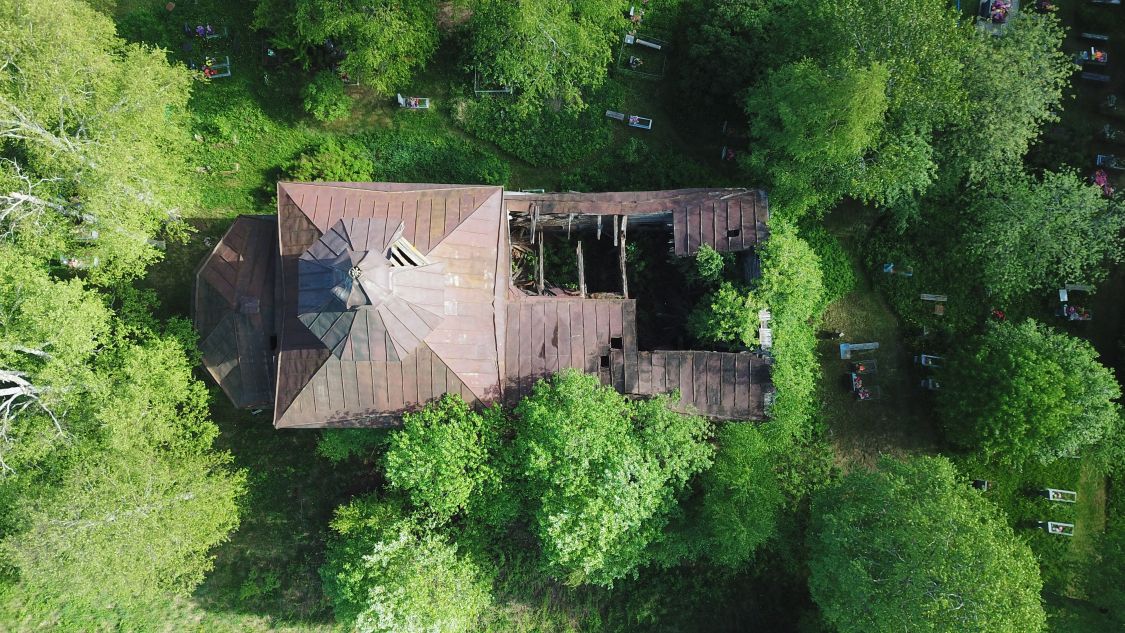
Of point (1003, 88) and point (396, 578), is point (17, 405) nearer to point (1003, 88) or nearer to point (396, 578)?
point (396, 578)

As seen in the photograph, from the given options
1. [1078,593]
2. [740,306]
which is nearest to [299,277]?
[740,306]

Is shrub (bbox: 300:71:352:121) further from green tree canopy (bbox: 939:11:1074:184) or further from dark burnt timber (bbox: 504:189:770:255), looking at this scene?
green tree canopy (bbox: 939:11:1074:184)

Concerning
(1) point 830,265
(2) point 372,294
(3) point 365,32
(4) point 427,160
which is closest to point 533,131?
(4) point 427,160

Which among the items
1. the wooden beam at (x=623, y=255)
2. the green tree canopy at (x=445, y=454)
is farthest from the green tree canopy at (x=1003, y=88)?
the green tree canopy at (x=445, y=454)

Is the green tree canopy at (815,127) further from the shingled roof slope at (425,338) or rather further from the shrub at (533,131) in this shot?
the shingled roof slope at (425,338)

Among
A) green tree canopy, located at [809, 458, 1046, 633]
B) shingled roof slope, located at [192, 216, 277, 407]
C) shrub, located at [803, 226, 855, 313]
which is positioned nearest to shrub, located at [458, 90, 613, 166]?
shingled roof slope, located at [192, 216, 277, 407]

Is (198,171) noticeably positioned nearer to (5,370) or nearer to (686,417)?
(5,370)
